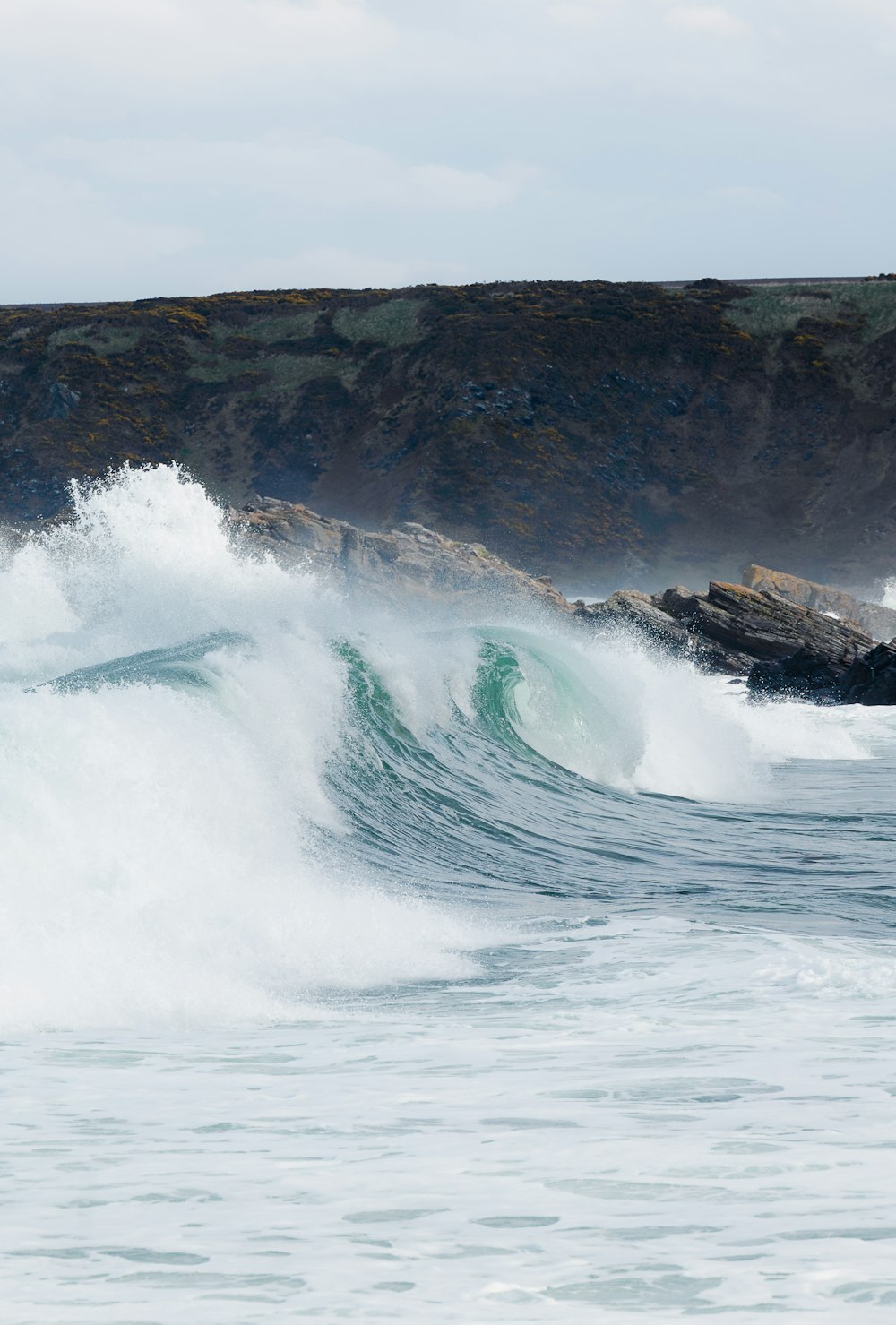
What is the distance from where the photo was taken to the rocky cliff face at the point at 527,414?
60.0 meters

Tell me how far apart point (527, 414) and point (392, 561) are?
28.4m

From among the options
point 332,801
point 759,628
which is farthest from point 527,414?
point 332,801

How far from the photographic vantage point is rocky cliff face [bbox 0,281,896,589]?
60.0m

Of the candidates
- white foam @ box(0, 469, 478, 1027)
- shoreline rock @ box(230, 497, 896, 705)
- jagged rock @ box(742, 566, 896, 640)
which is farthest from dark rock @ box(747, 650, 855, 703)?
white foam @ box(0, 469, 478, 1027)

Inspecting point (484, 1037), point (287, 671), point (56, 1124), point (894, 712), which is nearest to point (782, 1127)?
point (484, 1037)

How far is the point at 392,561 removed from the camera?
38125 mm

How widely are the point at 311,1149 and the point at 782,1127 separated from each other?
1.64 meters

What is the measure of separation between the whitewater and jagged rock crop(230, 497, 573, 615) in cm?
2196

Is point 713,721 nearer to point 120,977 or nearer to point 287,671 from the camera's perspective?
point 287,671

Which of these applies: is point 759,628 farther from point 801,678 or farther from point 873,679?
point 873,679

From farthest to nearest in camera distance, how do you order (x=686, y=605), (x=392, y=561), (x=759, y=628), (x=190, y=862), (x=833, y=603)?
(x=392, y=561) < (x=833, y=603) < (x=686, y=605) < (x=759, y=628) < (x=190, y=862)

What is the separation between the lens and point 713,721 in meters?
17.2

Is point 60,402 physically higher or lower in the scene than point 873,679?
higher

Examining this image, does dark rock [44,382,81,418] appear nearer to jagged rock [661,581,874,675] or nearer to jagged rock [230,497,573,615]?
jagged rock [230,497,573,615]
